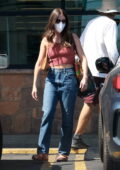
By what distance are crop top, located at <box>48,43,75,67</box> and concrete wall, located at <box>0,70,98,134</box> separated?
A: 6.09ft

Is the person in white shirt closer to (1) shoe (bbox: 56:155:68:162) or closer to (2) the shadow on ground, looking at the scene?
(1) shoe (bbox: 56:155:68:162)

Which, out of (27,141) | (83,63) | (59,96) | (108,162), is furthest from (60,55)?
(27,141)

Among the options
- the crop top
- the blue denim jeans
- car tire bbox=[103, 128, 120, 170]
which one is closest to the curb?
the blue denim jeans

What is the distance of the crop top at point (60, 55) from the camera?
648 cm

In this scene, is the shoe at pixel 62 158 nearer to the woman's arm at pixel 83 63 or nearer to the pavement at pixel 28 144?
the pavement at pixel 28 144

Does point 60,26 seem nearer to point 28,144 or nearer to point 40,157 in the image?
point 40,157

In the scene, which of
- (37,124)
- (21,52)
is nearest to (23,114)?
(37,124)

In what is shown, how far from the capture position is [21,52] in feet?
28.1

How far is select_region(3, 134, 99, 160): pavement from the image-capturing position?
7.34 metres

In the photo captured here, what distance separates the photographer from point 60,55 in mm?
6484

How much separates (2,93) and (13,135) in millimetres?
620

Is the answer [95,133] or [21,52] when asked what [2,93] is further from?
[95,133]

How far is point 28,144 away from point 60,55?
1791mm

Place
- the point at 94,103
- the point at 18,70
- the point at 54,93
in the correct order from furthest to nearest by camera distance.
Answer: the point at 18,70 → the point at 94,103 → the point at 54,93
